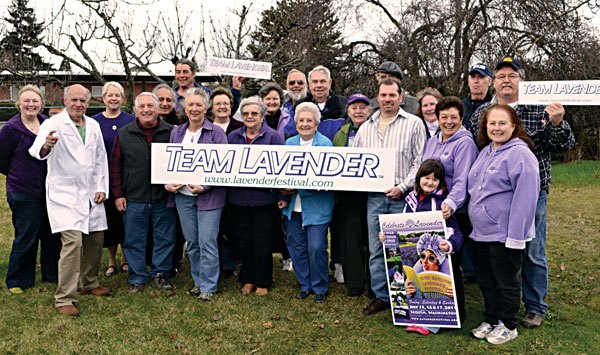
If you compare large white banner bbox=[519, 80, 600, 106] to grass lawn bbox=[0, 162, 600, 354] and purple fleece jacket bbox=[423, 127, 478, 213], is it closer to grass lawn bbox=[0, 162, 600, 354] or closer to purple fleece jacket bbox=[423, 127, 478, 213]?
purple fleece jacket bbox=[423, 127, 478, 213]

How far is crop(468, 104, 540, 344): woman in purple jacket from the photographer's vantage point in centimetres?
435

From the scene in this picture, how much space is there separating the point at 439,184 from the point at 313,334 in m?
1.81

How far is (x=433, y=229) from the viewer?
468 cm

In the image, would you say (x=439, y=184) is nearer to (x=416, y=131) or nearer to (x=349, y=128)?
(x=416, y=131)

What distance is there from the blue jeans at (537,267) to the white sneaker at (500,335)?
52 cm

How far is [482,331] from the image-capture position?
4.80 meters

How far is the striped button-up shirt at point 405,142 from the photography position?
521cm

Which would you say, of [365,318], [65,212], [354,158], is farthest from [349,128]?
[65,212]

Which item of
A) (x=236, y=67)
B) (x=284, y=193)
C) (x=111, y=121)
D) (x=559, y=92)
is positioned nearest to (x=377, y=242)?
(x=284, y=193)

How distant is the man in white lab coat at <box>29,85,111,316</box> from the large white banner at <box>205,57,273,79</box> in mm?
2400

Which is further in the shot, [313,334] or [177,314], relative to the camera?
[177,314]

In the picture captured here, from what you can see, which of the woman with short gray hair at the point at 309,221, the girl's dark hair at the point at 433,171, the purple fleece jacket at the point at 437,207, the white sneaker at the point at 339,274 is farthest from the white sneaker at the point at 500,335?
the white sneaker at the point at 339,274

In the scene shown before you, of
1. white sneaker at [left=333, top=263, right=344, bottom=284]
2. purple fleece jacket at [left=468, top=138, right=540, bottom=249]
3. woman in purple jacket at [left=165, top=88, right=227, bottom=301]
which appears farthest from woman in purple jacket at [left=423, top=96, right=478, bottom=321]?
woman in purple jacket at [left=165, top=88, right=227, bottom=301]

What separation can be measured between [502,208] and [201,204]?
3084 mm
